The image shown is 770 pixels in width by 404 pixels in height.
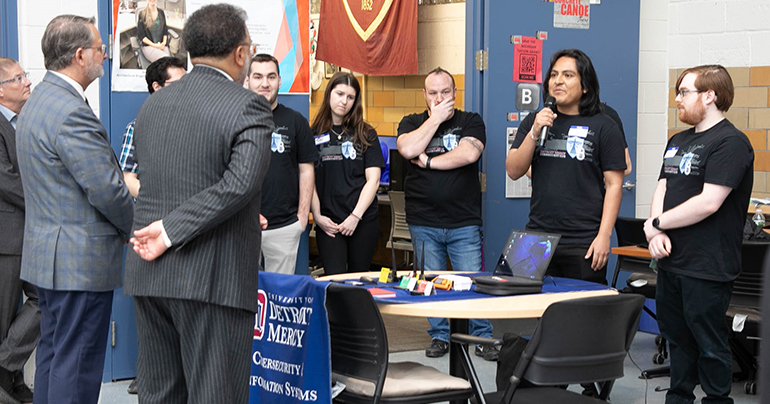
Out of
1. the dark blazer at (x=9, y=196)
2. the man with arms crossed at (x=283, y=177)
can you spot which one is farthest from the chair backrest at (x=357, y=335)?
the dark blazer at (x=9, y=196)

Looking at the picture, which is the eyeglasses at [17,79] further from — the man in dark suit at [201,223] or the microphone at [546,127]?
the microphone at [546,127]

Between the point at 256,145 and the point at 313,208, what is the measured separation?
242cm

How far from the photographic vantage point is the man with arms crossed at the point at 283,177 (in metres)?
4.32

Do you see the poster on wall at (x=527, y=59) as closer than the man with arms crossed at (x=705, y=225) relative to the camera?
No

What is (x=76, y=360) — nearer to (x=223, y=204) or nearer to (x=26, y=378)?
(x=223, y=204)

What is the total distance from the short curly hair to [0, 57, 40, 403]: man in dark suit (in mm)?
1819

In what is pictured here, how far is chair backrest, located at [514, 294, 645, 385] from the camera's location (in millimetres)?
2598

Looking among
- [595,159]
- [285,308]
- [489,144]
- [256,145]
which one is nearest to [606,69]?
[489,144]

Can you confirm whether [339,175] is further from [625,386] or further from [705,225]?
[705,225]

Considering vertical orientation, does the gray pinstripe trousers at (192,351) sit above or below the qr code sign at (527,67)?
below

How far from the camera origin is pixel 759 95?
18.2 feet

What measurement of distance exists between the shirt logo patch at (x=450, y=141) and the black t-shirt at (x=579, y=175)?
94cm

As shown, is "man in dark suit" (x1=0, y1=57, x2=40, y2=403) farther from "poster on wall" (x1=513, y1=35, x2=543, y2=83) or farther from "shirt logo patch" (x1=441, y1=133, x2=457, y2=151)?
"poster on wall" (x1=513, y1=35, x2=543, y2=83)

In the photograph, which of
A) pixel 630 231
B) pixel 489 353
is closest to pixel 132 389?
pixel 489 353
